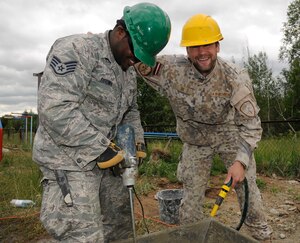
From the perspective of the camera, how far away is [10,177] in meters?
6.42

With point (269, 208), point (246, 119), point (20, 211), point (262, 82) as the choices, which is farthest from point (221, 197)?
point (262, 82)

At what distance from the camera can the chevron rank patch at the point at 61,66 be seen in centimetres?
202

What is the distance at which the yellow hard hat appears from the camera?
295 cm

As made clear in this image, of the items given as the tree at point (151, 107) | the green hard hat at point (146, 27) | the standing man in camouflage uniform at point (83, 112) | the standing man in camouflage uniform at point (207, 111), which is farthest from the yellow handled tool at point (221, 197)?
the tree at point (151, 107)

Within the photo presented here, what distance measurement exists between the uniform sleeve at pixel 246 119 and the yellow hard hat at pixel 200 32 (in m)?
0.48

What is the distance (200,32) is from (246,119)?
0.82 m

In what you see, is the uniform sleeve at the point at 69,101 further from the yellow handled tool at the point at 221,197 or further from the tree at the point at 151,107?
the tree at the point at 151,107

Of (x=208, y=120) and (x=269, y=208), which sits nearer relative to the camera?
(x=208, y=120)

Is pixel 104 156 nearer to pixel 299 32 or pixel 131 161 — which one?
pixel 131 161

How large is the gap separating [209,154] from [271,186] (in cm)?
328

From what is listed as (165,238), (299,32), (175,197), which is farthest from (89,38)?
(299,32)

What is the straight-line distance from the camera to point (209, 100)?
313 cm

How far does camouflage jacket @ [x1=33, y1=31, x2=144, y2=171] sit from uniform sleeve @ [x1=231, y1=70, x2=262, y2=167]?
105 centimetres

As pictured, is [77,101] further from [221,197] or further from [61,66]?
[221,197]
